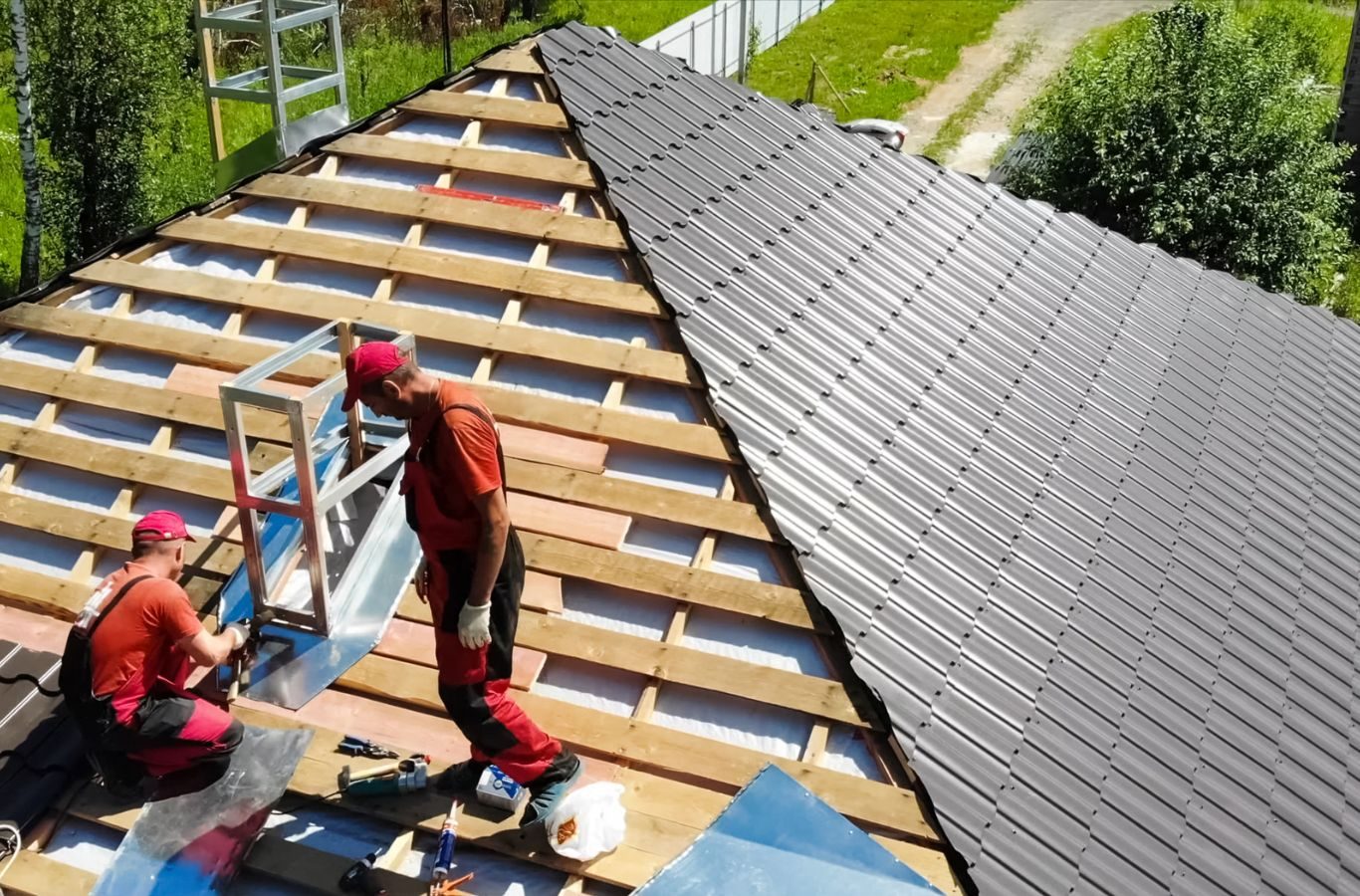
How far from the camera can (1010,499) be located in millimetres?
6770

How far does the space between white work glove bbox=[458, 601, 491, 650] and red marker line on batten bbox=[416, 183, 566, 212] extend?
324cm

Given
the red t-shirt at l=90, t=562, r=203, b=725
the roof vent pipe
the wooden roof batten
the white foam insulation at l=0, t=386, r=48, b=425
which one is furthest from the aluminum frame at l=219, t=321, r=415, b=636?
the roof vent pipe

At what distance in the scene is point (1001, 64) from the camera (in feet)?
108

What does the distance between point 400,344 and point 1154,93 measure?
16.5 meters

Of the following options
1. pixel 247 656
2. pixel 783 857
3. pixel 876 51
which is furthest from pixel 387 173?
pixel 876 51

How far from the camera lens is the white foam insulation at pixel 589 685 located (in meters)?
5.59

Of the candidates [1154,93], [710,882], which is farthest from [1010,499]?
[1154,93]

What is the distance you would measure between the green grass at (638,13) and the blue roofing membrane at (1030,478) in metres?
24.0

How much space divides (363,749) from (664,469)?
6.18 ft

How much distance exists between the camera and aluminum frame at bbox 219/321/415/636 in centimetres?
512

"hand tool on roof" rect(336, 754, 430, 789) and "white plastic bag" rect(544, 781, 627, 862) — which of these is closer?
"white plastic bag" rect(544, 781, 627, 862)

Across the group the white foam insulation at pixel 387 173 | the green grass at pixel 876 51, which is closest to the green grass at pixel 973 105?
the green grass at pixel 876 51

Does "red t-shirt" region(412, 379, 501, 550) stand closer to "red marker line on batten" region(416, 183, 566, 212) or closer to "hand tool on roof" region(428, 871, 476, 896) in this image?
"hand tool on roof" region(428, 871, 476, 896)

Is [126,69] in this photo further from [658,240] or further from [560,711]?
[560,711]
